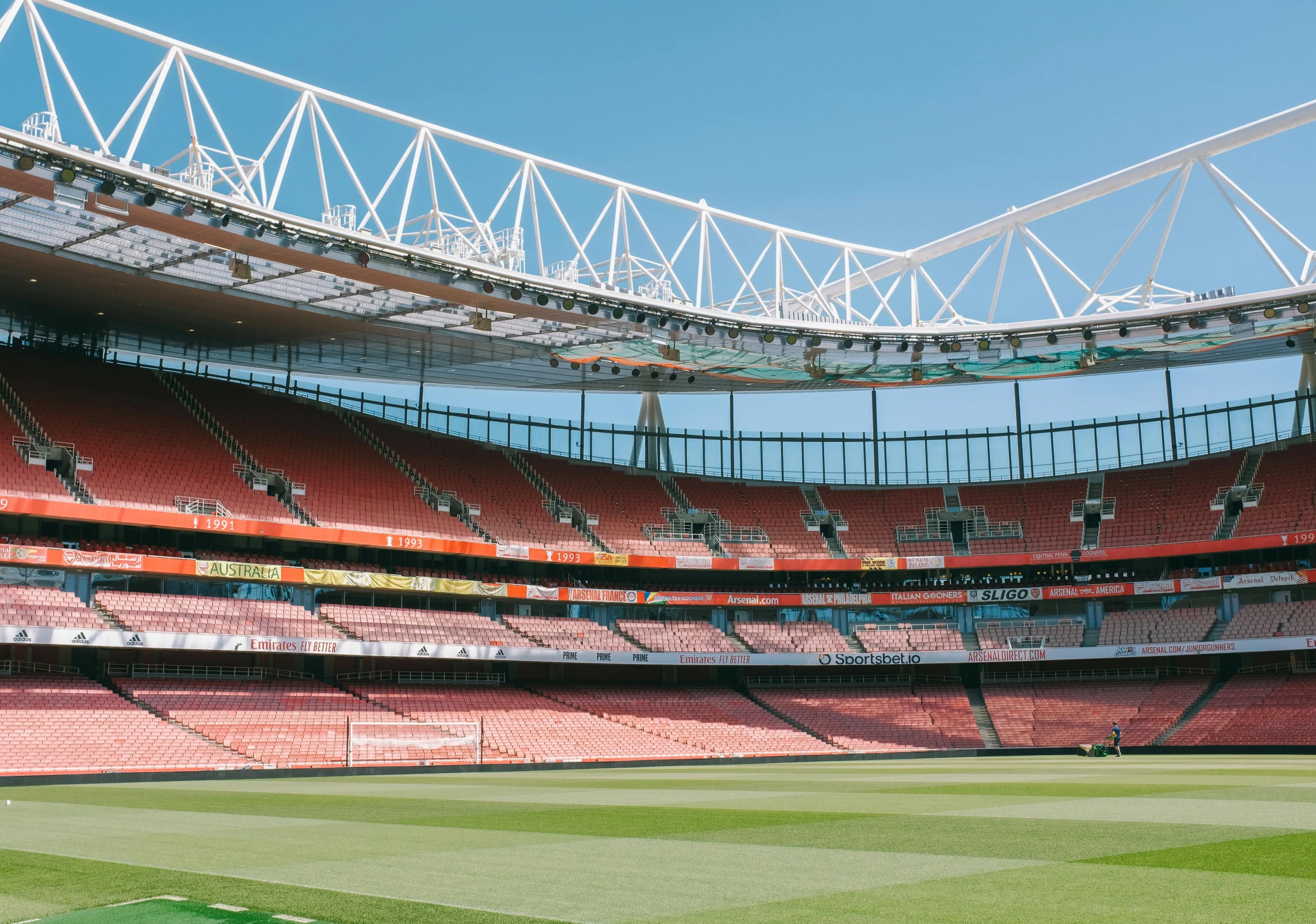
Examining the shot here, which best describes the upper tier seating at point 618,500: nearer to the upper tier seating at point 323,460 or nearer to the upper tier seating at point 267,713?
the upper tier seating at point 323,460

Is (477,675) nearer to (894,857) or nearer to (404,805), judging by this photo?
(404,805)

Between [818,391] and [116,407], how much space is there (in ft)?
117

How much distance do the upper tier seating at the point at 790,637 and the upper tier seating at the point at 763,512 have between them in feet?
12.7

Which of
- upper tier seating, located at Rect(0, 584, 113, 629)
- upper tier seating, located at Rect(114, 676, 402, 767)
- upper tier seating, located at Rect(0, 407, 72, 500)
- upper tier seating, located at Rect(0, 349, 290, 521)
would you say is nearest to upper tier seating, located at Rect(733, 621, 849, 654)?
upper tier seating, located at Rect(114, 676, 402, 767)

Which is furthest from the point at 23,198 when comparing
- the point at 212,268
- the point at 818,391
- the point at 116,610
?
the point at 818,391

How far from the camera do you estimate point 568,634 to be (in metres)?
55.7

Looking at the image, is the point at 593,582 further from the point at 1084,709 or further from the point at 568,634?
the point at 1084,709

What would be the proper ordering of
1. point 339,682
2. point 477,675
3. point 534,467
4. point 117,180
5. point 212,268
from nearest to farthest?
point 117,180 < point 212,268 < point 339,682 < point 477,675 < point 534,467

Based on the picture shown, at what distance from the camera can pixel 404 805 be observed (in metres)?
22.1

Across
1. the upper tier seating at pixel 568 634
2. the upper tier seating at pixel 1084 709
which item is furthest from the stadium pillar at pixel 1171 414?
the upper tier seating at pixel 568 634

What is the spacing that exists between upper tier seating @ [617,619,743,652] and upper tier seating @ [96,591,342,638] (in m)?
15.9

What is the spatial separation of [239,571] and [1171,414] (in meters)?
50.1

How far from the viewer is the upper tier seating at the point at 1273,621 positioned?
175 feet

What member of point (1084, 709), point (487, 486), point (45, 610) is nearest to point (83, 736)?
point (45, 610)
